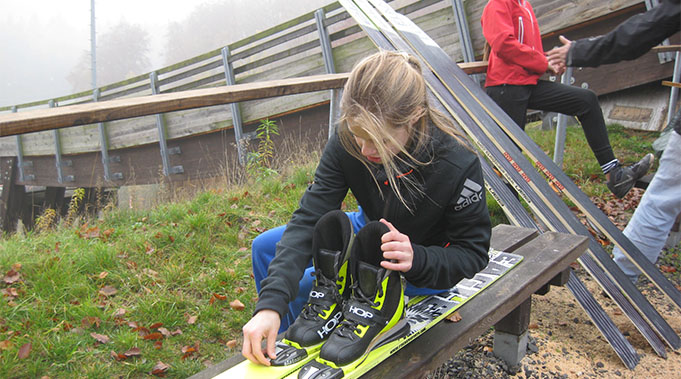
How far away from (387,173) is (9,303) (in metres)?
2.35

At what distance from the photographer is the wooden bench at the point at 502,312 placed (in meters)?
1.38

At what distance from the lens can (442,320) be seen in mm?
1590

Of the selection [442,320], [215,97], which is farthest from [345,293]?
[215,97]

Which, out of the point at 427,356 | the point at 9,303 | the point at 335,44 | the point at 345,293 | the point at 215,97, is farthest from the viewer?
the point at 335,44

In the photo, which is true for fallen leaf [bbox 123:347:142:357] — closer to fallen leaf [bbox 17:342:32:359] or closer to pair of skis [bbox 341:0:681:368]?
fallen leaf [bbox 17:342:32:359]

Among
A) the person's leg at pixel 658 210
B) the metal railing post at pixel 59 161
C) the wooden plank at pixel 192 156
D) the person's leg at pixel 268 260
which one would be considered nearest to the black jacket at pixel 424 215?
the person's leg at pixel 268 260

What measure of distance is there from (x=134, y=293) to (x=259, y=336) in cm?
182

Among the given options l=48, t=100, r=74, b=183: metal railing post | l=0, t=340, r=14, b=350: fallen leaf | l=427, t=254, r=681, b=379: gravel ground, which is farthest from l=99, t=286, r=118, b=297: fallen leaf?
l=48, t=100, r=74, b=183: metal railing post

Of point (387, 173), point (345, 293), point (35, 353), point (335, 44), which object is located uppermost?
point (335, 44)

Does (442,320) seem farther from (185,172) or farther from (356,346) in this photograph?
(185,172)

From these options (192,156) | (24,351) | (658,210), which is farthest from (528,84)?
(192,156)

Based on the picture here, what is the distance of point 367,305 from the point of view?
1.34m

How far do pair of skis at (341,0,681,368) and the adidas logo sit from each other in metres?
1.43

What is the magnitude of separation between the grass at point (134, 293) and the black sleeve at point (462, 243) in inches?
54.5
